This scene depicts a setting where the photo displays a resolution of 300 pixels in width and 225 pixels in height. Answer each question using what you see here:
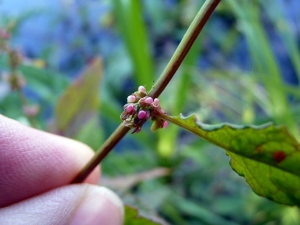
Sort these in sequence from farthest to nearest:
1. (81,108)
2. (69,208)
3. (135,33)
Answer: (135,33) → (81,108) → (69,208)

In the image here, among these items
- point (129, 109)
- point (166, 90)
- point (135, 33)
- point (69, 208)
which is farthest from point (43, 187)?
point (166, 90)

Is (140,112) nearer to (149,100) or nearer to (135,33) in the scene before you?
(149,100)

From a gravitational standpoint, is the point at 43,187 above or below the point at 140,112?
below

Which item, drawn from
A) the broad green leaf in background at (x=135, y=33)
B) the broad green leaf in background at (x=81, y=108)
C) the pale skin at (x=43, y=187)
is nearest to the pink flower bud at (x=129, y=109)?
the pale skin at (x=43, y=187)

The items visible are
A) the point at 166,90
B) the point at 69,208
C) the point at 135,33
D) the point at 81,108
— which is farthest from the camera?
the point at 166,90

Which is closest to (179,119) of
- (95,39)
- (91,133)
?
(91,133)

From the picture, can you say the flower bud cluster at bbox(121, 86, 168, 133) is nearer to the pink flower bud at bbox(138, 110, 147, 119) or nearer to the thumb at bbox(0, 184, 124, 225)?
the pink flower bud at bbox(138, 110, 147, 119)

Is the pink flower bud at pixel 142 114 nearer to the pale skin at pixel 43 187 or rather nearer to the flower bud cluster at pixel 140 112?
the flower bud cluster at pixel 140 112
